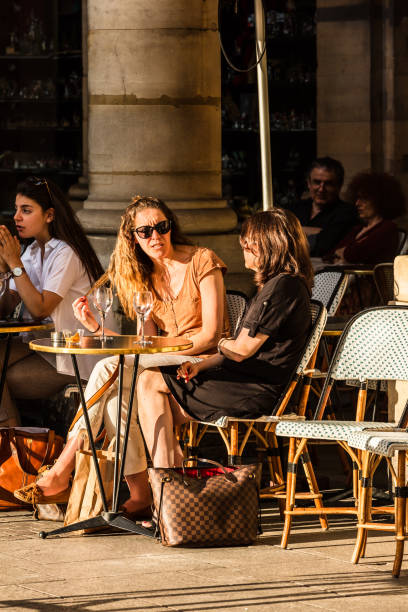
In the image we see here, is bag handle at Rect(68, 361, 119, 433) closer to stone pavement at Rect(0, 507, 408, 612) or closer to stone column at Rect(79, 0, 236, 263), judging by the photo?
stone pavement at Rect(0, 507, 408, 612)

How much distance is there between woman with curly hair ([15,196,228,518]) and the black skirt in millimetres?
119

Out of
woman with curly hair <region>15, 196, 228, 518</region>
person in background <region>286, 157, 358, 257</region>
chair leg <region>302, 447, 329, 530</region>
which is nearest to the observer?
chair leg <region>302, 447, 329, 530</region>

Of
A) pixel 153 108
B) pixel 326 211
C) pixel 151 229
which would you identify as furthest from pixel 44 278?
pixel 326 211

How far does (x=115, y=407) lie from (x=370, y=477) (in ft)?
4.30

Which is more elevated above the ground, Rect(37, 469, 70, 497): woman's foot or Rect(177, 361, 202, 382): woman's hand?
Rect(177, 361, 202, 382): woman's hand

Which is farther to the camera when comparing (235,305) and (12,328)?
(235,305)

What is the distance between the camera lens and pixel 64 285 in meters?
7.04

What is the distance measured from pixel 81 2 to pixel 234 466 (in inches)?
322

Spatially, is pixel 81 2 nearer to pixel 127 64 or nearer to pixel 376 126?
pixel 376 126

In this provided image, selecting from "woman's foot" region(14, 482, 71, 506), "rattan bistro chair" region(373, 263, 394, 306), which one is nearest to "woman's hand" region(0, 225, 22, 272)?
"woman's foot" region(14, 482, 71, 506)

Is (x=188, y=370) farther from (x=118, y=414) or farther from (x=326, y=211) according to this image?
(x=326, y=211)

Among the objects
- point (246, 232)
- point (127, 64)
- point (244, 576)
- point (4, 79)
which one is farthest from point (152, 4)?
point (4, 79)

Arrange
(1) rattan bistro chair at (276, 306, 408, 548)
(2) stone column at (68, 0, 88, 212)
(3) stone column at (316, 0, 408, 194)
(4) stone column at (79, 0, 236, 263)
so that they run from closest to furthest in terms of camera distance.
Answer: (1) rattan bistro chair at (276, 306, 408, 548)
(4) stone column at (79, 0, 236, 263)
(2) stone column at (68, 0, 88, 212)
(3) stone column at (316, 0, 408, 194)

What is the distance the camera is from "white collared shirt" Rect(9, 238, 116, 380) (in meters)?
7.01
